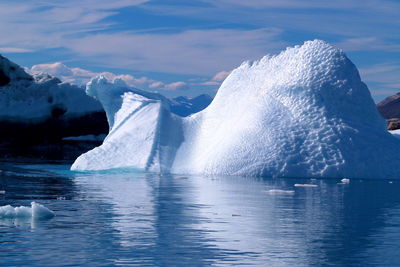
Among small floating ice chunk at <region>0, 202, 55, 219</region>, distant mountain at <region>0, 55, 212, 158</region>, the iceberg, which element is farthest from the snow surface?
small floating ice chunk at <region>0, 202, 55, 219</region>

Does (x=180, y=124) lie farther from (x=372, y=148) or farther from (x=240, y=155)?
(x=372, y=148)

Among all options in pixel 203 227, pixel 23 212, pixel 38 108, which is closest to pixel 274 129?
pixel 203 227

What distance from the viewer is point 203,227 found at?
8.79 metres

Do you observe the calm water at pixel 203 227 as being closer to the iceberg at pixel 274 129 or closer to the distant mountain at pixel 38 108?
the iceberg at pixel 274 129

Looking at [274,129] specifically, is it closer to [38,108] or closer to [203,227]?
[203,227]

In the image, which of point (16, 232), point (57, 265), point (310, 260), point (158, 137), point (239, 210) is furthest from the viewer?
point (158, 137)

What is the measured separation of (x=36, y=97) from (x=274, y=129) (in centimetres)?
2526

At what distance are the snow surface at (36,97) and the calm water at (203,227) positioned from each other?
86.1 feet

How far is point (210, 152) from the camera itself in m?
20.8

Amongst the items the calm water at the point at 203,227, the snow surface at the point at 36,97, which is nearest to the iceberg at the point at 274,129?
the calm water at the point at 203,227

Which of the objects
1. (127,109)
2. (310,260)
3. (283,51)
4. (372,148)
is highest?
(283,51)

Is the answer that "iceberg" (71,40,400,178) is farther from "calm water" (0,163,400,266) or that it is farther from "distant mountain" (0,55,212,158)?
"distant mountain" (0,55,212,158)

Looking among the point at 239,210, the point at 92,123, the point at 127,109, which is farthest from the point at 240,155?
the point at 92,123

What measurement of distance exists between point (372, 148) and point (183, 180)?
5.86 m
